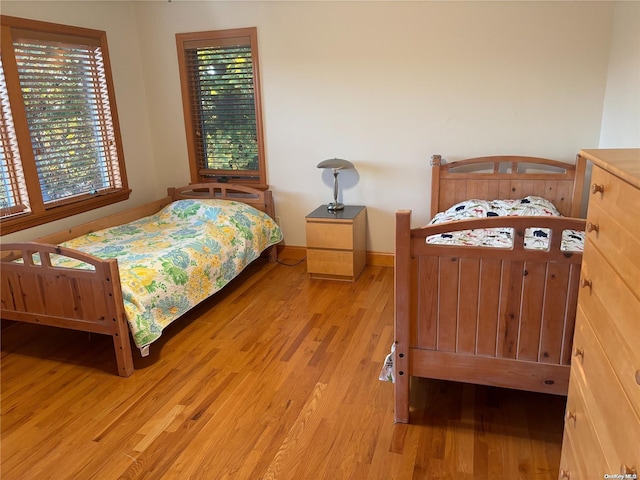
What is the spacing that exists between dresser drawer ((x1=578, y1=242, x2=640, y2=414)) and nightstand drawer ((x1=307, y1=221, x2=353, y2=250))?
2439 mm

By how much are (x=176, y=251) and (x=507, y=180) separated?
236 centimetres

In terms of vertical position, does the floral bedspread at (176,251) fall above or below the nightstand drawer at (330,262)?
above

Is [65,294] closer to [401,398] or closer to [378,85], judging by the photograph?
[401,398]

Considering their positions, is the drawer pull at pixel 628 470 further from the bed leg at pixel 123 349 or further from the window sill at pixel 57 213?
the window sill at pixel 57 213

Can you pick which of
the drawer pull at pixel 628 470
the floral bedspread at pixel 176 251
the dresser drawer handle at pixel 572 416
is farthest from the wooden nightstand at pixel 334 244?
the drawer pull at pixel 628 470

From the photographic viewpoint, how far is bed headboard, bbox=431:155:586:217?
339 cm

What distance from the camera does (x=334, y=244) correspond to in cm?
377

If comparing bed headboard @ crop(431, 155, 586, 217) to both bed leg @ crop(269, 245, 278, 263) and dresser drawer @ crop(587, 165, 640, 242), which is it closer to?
bed leg @ crop(269, 245, 278, 263)

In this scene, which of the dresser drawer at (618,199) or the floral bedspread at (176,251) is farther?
the floral bedspread at (176,251)

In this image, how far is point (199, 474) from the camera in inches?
74.7

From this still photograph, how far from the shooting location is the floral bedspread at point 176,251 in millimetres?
2670

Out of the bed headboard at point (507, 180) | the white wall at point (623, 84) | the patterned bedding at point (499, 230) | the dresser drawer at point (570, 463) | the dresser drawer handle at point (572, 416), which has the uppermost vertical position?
the white wall at point (623, 84)

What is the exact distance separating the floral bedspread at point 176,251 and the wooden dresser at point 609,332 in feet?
6.84

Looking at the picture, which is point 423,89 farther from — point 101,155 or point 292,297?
point 101,155
